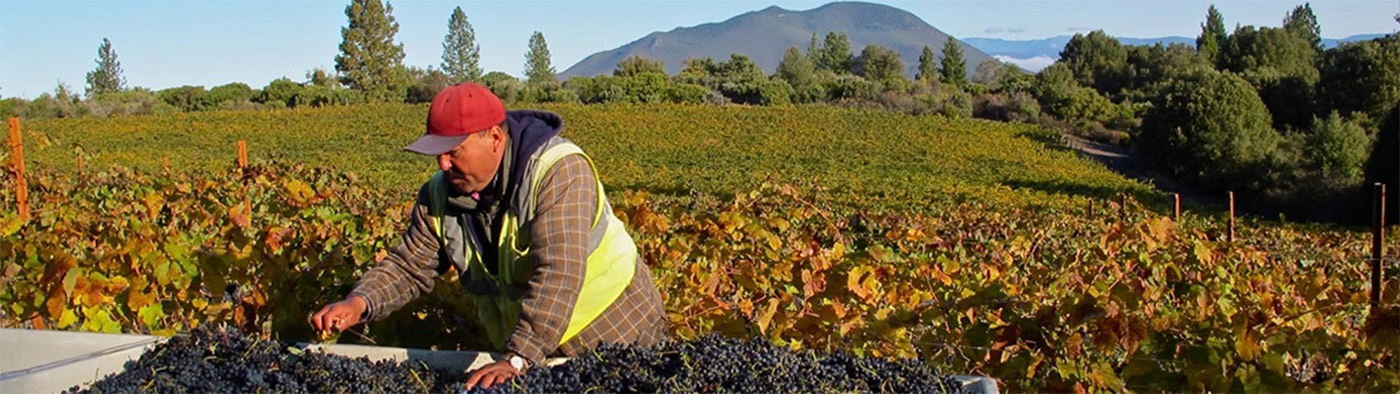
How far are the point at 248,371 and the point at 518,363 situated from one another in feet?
1.50

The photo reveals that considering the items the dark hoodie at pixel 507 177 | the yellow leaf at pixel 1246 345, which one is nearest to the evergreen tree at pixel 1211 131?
the yellow leaf at pixel 1246 345

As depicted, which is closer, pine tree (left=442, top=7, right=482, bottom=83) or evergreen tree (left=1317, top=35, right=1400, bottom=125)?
evergreen tree (left=1317, top=35, right=1400, bottom=125)

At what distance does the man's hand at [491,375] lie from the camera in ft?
6.79

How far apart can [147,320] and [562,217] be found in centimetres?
160

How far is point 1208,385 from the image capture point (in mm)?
2885

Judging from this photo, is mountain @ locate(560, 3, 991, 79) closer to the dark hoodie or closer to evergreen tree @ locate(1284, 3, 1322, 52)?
evergreen tree @ locate(1284, 3, 1322, 52)

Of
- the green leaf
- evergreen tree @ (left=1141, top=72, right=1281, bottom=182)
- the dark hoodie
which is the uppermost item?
the dark hoodie

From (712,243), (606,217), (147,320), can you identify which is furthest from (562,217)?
(712,243)

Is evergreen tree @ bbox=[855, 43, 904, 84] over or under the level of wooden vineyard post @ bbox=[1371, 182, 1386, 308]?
over

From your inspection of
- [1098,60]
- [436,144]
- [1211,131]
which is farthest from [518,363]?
[1098,60]

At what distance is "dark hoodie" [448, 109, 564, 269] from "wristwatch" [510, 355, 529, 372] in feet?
1.34

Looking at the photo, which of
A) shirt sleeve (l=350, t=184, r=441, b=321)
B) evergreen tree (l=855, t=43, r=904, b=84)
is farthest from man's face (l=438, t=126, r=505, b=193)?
evergreen tree (l=855, t=43, r=904, b=84)

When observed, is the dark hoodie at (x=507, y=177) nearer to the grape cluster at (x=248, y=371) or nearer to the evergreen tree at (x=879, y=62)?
the grape cluster at (x=248, y=371)

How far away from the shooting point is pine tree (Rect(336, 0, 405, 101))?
219 ft
